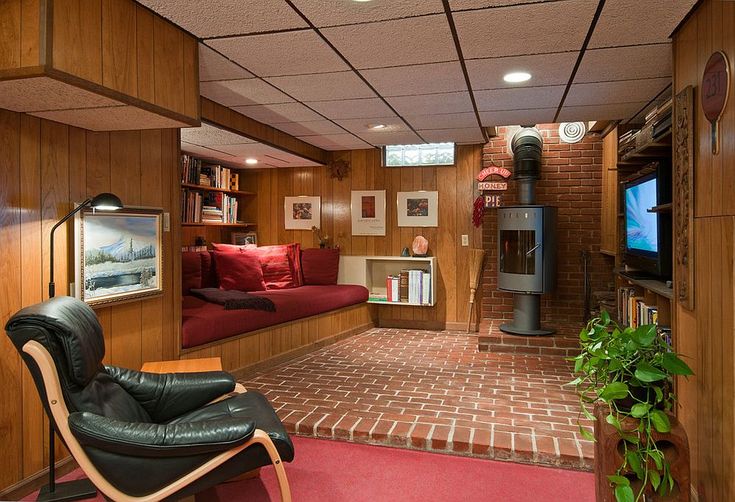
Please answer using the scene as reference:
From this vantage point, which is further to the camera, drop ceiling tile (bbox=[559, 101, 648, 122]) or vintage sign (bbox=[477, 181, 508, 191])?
vintage sign (bbox=[477, 181, 508, 191])

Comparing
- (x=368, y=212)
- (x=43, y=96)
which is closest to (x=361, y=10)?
(x=43, y=96)

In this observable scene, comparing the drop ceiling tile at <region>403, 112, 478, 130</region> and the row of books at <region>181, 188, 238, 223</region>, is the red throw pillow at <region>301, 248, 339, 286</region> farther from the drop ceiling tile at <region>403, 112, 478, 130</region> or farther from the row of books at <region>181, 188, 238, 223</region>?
the drop ceiling tile at <region>403, 112, 478, 130</region>

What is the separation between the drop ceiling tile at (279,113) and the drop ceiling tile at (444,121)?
33.6 inches

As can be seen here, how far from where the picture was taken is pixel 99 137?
2.93m

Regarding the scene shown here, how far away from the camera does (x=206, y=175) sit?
18.9ft

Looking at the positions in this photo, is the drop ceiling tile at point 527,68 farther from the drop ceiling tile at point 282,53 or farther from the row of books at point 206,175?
the row of books at point 206,175

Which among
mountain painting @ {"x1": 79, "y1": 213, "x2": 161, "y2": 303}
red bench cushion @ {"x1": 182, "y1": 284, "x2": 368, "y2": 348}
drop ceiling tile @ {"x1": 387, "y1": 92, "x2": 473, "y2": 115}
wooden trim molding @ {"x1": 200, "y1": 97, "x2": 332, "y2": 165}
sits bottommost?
red bench cushion @ {"x1": 182, "y1": 284, "x2": 368, "y2": 348}

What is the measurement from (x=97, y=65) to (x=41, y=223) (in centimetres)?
88

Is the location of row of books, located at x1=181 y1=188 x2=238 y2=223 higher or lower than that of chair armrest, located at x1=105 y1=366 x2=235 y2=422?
higher

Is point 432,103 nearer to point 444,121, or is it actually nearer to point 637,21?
point 444,121

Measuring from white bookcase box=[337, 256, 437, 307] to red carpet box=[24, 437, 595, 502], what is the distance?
3370mm

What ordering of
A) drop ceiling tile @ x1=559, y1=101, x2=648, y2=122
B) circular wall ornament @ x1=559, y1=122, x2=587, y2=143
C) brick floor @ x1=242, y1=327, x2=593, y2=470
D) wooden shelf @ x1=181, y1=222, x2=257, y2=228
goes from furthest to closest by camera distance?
circular wall ornament @ x1=559, y1=122, x2=587, y2=143 → wooden shelf @ x1=181, y1=222, x2=257, y2=228 → drop ceiling tile @ x1=559, y1=101, x2=648, y2=122 → brick floor @ x1=242, y1=327, x2=593, y2=470

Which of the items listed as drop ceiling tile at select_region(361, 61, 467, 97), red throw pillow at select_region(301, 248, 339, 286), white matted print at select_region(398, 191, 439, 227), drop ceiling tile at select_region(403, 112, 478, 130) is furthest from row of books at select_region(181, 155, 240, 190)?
drop ceiling tile at select_region(361, 61, 467, 97)

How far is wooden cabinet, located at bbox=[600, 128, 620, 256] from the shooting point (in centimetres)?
484
